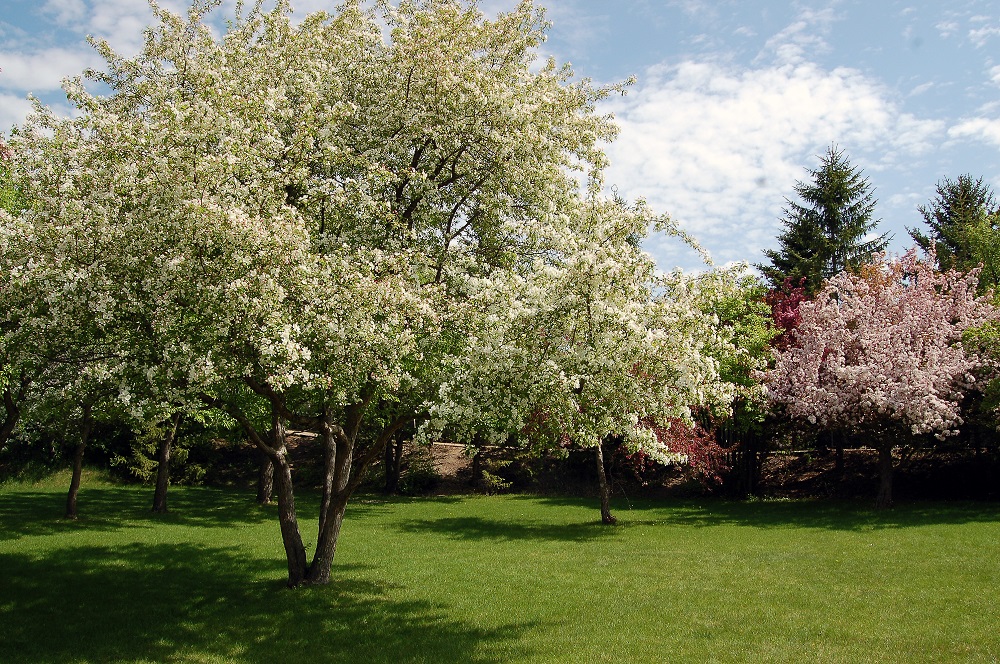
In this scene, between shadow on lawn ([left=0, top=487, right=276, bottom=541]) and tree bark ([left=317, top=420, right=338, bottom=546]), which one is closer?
tree bark ([left=317, top=420, right=338, bottom=546])

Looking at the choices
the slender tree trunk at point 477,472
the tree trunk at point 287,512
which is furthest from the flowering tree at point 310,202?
the slender tree trunk at point 477,472

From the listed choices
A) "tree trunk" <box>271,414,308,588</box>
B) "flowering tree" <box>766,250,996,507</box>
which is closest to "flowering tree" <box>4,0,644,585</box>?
"tree trunk" <box>271,414,308,588</box>

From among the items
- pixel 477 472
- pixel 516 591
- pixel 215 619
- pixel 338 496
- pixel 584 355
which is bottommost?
pixel 215 619

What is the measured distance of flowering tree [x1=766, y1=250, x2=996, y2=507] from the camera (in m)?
28.4

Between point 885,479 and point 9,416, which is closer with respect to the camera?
point 9,416

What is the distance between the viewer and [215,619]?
14.5 m

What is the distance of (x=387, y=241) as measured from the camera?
15.3m

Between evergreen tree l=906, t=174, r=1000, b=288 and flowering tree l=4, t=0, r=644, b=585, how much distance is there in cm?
3635

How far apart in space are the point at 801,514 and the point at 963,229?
34.2 meters

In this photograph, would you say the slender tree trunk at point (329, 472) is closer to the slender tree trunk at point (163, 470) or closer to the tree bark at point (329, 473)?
the tree bark at point (329, 473)

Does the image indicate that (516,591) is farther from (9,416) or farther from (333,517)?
(9,416)

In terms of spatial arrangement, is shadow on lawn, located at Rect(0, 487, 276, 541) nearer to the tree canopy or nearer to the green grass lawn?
the green grass lawn

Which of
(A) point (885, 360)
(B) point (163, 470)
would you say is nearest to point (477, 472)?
(B) point (163, 470)

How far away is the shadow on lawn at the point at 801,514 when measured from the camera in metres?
26.2
